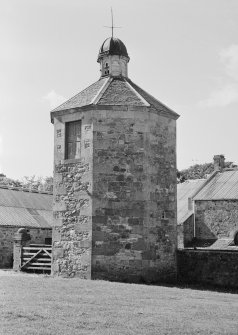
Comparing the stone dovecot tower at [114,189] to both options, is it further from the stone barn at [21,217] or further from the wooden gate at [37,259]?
the stone barn at [21,217]

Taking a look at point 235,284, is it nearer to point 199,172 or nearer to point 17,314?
point 17,314

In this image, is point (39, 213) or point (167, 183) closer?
point (167, 183)

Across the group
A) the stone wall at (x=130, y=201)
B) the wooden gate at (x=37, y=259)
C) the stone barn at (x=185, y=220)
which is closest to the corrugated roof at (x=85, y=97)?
the stone wall at (x=130, y=201)

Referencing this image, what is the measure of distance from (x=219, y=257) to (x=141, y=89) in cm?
798

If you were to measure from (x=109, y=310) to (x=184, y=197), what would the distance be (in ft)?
96.0

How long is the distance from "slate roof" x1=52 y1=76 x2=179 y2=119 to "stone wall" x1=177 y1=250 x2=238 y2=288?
226 inches

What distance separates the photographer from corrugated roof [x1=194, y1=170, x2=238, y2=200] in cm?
3347

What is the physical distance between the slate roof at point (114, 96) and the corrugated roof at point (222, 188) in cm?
1562

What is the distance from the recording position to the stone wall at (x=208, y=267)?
1595cm

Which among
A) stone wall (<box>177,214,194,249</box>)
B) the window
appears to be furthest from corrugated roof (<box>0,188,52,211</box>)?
the window

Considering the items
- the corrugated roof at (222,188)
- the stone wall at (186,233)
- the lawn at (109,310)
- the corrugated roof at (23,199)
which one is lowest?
the lawn at (109,310)

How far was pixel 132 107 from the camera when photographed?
57.7ft

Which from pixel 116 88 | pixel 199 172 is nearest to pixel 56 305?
pixel 116 88

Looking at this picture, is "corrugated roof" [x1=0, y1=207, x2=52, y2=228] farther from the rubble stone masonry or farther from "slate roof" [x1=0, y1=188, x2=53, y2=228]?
the rubble stone masonry
